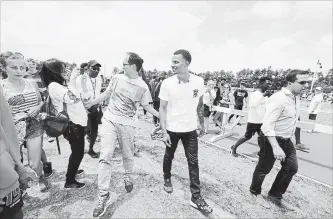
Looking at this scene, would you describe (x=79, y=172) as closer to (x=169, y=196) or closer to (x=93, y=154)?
(x=93, y=154)

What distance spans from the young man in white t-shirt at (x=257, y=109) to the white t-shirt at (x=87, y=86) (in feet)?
11.3

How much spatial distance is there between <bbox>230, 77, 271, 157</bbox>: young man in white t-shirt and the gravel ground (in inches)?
29.6

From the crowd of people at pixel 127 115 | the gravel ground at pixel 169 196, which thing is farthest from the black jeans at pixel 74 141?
the gravel ground at pixel 169 196

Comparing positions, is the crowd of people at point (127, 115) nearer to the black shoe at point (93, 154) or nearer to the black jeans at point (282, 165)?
the black jeans at point (282, 165)

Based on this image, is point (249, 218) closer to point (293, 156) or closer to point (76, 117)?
point (293, 156)

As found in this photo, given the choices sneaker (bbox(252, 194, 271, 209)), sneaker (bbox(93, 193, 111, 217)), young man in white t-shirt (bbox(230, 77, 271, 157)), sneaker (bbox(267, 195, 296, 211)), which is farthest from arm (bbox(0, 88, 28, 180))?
young man in white t-shirt (bbox(230, 77, 271, 157))

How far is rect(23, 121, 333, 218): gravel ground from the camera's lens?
8.59 ft

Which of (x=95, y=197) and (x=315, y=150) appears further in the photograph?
(x=315, y=150)

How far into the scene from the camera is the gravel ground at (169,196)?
103 inches

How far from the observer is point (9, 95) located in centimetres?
233

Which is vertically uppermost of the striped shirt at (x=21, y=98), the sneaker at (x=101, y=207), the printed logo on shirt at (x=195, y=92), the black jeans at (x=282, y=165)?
the printed logo on shirt at (x=195, y=92)

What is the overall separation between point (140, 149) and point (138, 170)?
109 cm

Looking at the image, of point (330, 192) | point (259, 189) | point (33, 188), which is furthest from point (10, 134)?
point (330, 192)

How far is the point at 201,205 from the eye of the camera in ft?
8.75
